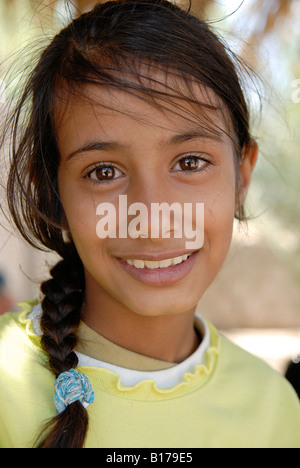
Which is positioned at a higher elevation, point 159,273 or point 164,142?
point 164,142

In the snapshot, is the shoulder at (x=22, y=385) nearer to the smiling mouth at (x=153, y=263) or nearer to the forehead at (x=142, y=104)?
the smiling mouth at (x=153, y=263)

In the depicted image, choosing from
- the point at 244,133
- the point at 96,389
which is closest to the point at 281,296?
the point at 244,133

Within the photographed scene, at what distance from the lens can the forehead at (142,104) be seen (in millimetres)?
1120

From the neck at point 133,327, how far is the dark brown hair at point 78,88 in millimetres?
46

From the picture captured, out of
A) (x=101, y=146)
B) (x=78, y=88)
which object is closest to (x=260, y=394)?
(x=101, y=146)

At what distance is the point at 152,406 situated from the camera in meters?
1.17

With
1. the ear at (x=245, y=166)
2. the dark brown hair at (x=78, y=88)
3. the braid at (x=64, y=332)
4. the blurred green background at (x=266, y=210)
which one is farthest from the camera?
the blurred green background at (x=266, y=210)

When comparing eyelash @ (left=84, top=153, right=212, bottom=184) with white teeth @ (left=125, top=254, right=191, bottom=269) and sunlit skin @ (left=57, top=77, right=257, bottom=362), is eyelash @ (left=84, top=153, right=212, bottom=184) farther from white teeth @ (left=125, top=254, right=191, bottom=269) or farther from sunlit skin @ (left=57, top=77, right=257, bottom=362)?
white teeth @ (left=125, top=254, right=191, bottom=269)

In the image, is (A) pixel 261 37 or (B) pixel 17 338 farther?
(A) pixel 261 37

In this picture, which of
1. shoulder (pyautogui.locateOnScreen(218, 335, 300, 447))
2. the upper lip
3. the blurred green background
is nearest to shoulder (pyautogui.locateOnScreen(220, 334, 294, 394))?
shoulder (pyautogui.locateOnScreen(218, 335, 300, 447))

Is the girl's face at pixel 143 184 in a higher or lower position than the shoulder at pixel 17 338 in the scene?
higher

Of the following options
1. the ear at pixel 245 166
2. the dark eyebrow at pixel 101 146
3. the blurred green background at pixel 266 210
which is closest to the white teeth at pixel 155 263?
the dark eyebrow at pixel 101 146

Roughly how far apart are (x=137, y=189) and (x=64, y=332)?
0.36 m

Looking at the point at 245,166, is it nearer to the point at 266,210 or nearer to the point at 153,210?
the point at 153,210
